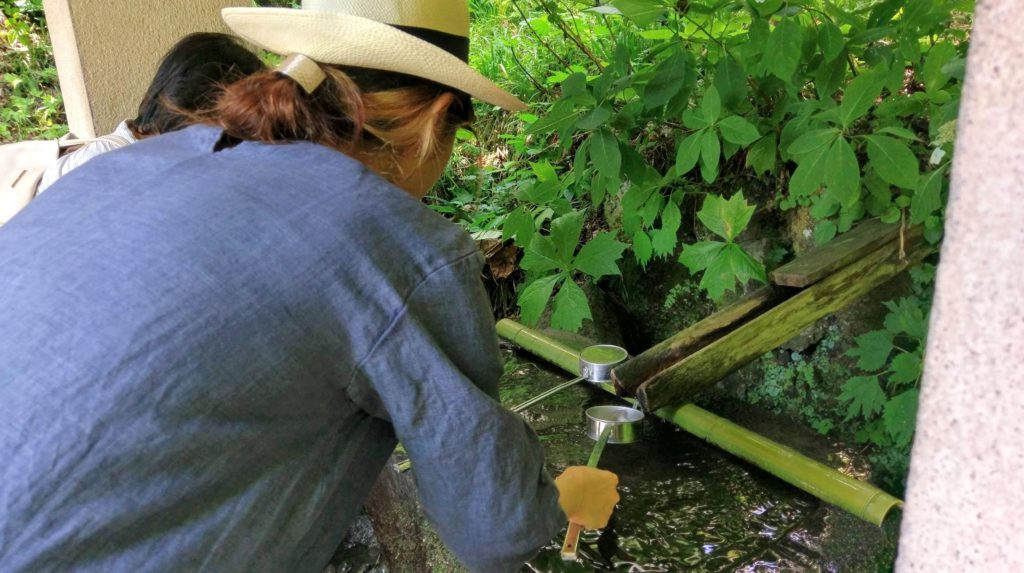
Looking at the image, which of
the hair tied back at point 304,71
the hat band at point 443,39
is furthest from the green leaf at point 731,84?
the hair tied back at point 304,71

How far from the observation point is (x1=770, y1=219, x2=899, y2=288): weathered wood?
2.32 m

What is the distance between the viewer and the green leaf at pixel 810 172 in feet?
6.82

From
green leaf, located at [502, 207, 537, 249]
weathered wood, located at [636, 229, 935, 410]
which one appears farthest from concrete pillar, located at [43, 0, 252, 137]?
weathered wood, located at [636, 229, 935, 410]

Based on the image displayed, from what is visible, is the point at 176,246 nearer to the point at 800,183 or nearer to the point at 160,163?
the point at 160,163

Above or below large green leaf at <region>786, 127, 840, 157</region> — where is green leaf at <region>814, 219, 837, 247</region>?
below

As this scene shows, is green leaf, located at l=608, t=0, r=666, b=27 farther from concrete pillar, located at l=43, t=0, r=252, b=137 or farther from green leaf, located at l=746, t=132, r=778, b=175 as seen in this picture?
concrete pillar, located at l=43, t=0, r=252, b=137

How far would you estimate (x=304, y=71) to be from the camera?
1.21m

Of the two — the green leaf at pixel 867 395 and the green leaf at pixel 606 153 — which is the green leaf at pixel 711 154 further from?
the green leaf at pixel 867 395

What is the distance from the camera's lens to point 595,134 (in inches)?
101

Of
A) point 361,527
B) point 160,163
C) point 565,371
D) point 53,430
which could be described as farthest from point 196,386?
point 565,371

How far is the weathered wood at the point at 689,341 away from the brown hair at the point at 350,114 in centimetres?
119

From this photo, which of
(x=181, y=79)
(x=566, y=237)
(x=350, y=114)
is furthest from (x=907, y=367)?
(x=181, y=79)

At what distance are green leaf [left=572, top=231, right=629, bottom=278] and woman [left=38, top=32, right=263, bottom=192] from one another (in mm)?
1165

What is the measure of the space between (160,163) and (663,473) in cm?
183
